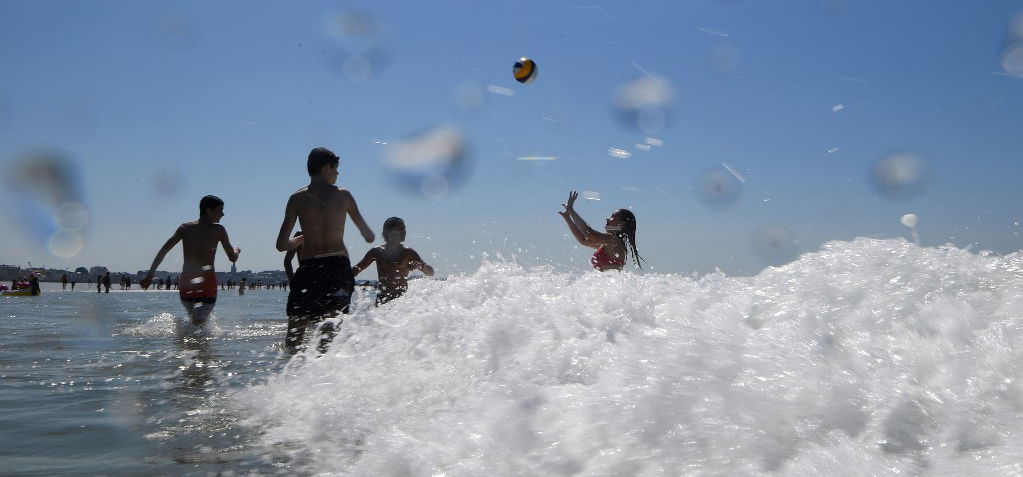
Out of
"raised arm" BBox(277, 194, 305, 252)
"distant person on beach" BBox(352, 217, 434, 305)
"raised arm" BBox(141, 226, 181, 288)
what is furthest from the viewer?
"raised arm" BBox(141, 226, 181, 288)

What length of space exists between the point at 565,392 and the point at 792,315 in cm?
100

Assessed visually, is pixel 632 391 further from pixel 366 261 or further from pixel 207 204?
pixel 207 204

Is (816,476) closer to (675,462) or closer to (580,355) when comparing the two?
(675,462)

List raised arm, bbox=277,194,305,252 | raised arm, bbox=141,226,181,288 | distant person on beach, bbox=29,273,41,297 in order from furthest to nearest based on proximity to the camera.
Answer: distant person on beach, bbox=29,273,41,297 → raised arm, bbox=141,226,181,288 → raised arm, bbox=277,194,305,252

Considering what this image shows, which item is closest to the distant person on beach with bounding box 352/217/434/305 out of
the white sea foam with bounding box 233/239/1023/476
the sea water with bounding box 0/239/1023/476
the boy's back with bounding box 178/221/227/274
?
the sea water with bounding box 0/239/1023/476

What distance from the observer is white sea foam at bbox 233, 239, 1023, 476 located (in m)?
1.71

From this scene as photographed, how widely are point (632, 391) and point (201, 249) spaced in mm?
5890

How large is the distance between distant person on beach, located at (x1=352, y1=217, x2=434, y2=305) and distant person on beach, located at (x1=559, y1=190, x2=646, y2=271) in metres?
1.44

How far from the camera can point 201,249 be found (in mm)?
6730

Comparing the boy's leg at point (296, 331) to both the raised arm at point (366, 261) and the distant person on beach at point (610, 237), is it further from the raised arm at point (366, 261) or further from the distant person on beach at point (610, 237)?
the distant person on beach at point (610, 237)

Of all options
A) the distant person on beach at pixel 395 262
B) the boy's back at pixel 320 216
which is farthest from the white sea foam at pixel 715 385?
the distant person on beach at pixel 395 262

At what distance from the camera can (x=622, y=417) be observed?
194 centimetres

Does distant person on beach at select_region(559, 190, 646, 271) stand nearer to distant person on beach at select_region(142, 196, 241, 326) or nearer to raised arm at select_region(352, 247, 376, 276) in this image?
raised arm at select_region(352, 247, 376, 276)

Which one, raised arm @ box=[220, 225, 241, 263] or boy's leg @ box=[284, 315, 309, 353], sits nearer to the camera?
boy's leg @ box=[284, 315, 309, 353]
